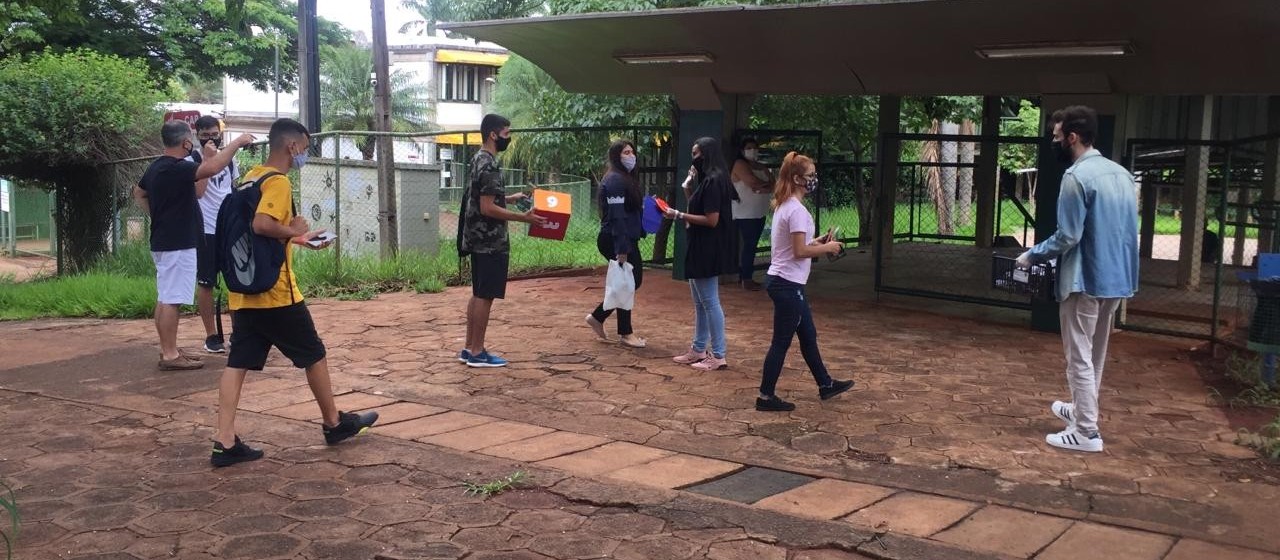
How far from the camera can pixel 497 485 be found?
4871mm

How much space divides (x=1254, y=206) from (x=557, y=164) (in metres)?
20.4

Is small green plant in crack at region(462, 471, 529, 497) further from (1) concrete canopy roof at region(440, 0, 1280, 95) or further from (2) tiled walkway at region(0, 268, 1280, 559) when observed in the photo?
(1) concrete canopy roof at region(440, 0, 1280, 95)

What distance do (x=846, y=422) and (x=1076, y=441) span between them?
4.05ft

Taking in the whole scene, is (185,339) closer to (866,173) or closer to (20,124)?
(20,124)

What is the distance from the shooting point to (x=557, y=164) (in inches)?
1061

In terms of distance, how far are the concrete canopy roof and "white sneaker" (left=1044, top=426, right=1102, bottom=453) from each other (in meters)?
3.53

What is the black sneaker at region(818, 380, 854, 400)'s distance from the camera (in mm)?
6590

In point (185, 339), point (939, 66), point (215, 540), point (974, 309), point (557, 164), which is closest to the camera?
point (215, 540)

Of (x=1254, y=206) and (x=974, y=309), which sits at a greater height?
(x=1254, y=206)

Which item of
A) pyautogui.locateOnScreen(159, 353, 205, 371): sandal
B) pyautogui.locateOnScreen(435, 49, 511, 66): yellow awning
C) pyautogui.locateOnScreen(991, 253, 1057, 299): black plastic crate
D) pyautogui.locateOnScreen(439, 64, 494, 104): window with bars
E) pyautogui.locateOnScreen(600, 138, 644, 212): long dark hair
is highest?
pyautogui.locateOnScreen(435, 49, 511, 66): yellow awning

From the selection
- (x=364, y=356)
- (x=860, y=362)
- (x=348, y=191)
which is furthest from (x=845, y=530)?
(x=348, y=191)

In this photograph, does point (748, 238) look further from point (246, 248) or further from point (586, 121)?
point (246, 248)

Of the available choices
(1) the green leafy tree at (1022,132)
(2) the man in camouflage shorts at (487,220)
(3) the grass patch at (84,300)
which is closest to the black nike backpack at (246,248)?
(2) the man in camouflage shorts at (487,220)

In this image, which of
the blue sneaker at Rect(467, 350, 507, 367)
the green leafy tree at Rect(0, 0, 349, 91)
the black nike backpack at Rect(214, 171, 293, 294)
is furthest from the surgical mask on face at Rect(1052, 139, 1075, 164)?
the green leafy tree at Rect(0, 0, 349, 91)
